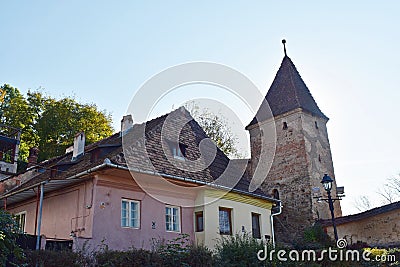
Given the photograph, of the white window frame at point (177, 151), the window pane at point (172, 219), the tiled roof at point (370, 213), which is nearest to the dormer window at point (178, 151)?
the white window frame at point (177, 151)

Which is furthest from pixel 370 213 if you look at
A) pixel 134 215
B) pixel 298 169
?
pixel 134 215

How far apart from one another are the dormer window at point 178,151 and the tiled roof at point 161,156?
0.20m

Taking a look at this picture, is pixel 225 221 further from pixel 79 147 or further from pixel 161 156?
pixel 79 147

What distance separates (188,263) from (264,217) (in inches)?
350

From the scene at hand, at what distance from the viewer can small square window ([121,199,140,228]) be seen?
13406 mm

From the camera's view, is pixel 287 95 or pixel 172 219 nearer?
pixel 172 219

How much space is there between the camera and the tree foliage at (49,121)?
102ft

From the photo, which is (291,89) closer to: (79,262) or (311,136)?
(311,136)

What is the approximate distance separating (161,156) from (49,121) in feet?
63.4

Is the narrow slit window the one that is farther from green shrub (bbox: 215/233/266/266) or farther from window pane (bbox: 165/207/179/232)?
green shrub (bbox: 215/233/266/266)

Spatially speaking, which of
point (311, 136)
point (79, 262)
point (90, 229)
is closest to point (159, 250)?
point (79, 262)

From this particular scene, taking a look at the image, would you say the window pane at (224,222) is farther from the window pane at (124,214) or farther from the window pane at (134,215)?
the window pane at (124,214)

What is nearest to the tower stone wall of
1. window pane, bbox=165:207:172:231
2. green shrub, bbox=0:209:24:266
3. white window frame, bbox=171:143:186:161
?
white window frame, bbox=171:143:186:161

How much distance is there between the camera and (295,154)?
94.7 feet
